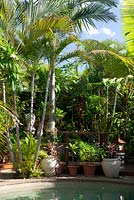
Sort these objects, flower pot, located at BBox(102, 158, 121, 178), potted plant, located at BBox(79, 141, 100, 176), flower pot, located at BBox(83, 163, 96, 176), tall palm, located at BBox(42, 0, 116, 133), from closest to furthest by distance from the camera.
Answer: flower pot, located at BBox(102, 158, 121, 178)
flower pot, located at BBox(83, 163, 96, 176)
potted plant, located at BBox(79, 141, 100, 176)
tall palm, located at BBox(42, 0, 116, 133)

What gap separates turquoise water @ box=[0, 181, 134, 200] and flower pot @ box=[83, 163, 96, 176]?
95 cm

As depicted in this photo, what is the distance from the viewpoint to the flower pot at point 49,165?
976 centimetres

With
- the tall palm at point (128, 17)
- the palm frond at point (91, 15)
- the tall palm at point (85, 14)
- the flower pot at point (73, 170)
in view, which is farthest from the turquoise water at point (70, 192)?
the palm frond at point (91, 15)

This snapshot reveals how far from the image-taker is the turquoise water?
7695 millimetres

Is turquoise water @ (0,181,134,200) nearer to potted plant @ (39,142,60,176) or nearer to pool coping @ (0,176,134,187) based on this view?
pool coping @ (0,176,134,187)

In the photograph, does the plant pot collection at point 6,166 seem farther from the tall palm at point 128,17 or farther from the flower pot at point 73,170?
the tall palm at point 128,17

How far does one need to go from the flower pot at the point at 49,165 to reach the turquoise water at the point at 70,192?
86 centimetres

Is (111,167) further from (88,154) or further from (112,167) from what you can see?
(88,154)

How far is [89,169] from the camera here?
997 centimetres

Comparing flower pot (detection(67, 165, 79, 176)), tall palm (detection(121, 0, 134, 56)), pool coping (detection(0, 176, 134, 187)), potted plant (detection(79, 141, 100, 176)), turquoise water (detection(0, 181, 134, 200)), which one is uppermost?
tall palm (detection(121, 0, 134, 56))

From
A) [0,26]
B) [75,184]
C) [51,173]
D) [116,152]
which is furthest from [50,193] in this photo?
[0,26]

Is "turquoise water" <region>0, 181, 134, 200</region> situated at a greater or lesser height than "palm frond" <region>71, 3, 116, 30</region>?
lesser

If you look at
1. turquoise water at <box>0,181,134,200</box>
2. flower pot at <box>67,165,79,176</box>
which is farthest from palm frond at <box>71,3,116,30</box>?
turquoise water at <box>0,181,134,200</box>

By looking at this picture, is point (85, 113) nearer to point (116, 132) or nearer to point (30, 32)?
point (116, 132)
